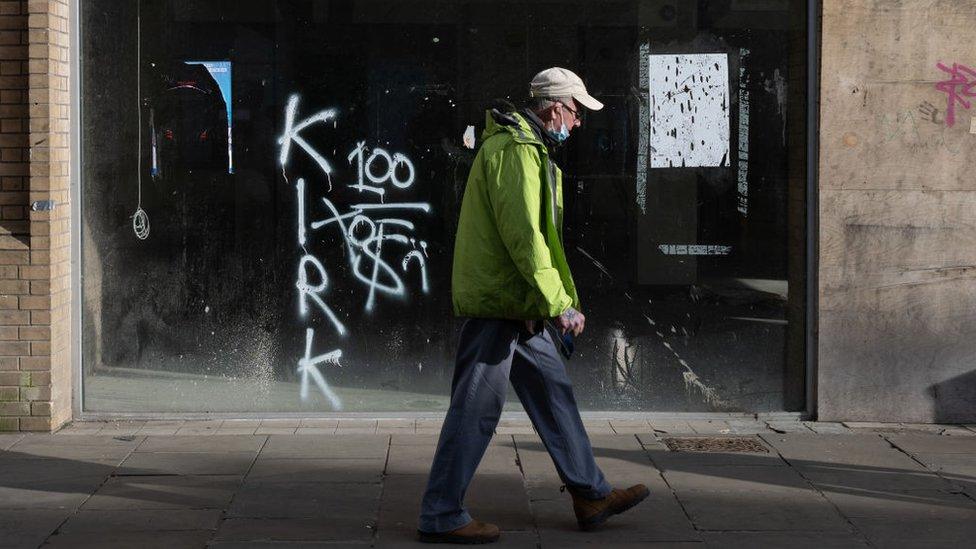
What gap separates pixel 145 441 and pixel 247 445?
1.88 ft

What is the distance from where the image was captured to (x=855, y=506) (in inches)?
238

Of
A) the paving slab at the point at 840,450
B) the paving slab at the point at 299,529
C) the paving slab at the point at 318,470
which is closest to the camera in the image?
the paving slab at the point at 299,529

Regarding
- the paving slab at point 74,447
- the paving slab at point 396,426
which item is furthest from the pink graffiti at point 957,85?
the paving slab at point 74,447

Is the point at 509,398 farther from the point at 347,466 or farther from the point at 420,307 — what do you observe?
the point at 347,466

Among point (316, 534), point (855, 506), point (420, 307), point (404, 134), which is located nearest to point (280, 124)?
point (404, 134)

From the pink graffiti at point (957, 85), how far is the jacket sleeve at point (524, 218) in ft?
11.2

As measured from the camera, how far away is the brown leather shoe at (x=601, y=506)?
5562 millimetres

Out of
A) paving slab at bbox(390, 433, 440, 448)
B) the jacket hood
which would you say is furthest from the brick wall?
the jacket hood

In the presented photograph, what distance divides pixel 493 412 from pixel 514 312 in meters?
0.42

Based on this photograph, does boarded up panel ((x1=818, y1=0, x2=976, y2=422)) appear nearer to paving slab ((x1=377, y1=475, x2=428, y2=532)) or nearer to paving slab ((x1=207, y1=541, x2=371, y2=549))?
paving slab ((x1=377, y1=475, x2=428, y2=532))

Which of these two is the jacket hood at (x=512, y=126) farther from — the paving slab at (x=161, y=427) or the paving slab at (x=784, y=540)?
the paving slab at (x=161, y=427)

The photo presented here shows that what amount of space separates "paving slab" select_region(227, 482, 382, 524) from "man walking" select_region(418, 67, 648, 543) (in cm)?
58

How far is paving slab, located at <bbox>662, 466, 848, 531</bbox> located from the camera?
19.0ft

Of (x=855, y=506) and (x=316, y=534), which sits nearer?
(x=316, y=534)
